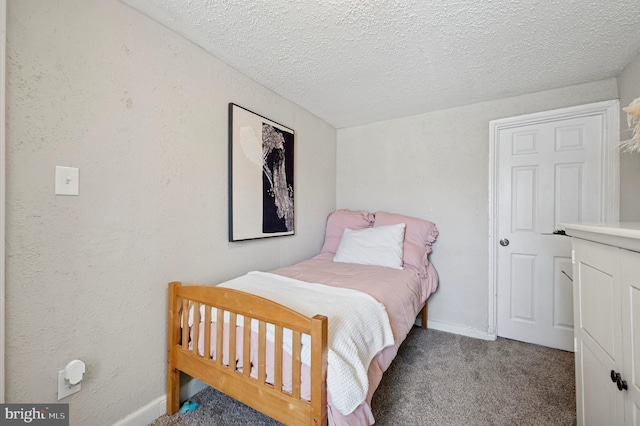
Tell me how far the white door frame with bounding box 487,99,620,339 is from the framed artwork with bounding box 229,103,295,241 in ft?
6.02

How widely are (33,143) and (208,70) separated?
102 centimetres

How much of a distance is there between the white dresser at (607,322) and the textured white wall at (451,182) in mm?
1264

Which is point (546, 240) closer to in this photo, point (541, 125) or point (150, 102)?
point (541, 125)

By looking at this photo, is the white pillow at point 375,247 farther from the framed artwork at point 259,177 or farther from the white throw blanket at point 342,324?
the white throw blanket at point 342,324

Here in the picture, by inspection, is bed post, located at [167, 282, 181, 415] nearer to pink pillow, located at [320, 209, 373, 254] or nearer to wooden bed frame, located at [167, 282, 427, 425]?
wooden bed frame, located at [167, 282, 427, 425]

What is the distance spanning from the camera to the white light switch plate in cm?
108

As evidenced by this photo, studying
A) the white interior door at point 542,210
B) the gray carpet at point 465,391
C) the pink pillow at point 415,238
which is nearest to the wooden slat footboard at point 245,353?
the gray carpet at point 465,391

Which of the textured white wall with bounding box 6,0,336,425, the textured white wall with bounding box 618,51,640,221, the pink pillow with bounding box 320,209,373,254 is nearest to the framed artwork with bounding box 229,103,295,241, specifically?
the textured white wall with bounding box 6,0,336,425

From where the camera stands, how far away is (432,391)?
Answer: 64.4 inches

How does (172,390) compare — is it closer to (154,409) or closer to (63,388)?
(154,409)

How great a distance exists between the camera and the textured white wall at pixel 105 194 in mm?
1003

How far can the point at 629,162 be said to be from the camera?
71.5 inches

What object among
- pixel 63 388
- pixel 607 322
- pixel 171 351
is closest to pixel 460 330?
pixel 607 322

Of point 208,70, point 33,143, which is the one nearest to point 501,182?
point 208,70
